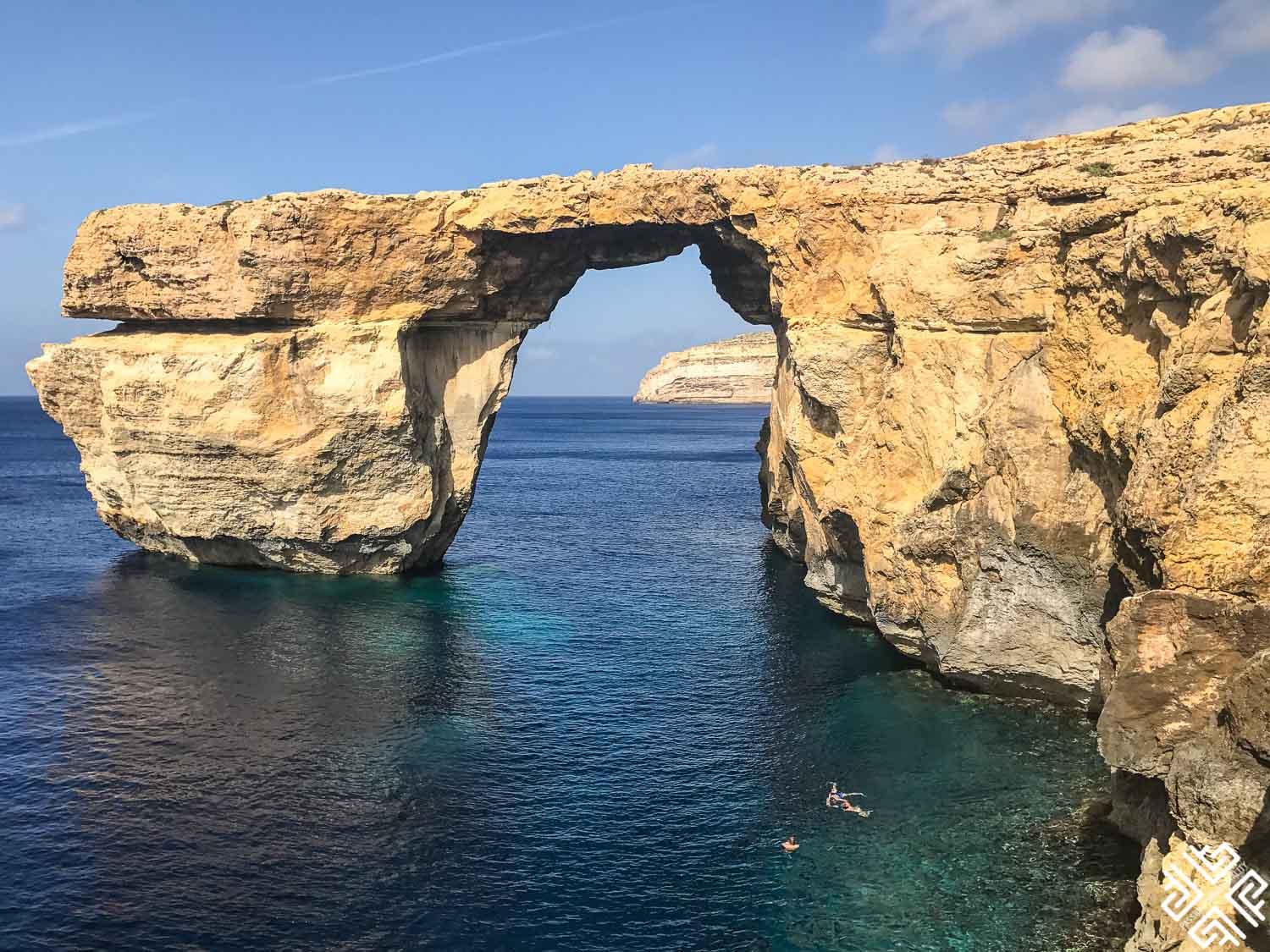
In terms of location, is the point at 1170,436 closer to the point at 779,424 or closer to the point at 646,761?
the point at 646,761

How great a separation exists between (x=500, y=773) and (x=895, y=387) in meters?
21.2

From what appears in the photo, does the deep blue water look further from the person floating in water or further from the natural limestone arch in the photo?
the natural limestone arch

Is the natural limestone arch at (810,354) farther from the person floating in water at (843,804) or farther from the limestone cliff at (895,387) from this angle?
the person floating in water at (843,804)

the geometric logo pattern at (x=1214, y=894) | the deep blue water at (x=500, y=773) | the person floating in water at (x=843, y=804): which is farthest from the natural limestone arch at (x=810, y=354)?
the person floating in water at (x=843, y=804)

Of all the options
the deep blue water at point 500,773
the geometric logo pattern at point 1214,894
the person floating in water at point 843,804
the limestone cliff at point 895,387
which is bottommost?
the person floating in water at point 843,804

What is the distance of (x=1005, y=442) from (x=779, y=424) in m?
25.6

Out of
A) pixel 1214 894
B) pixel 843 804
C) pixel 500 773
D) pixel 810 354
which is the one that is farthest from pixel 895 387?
pixel 1214 894

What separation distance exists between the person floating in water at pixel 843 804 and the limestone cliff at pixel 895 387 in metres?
7.16

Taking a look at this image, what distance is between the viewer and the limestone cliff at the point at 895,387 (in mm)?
21594

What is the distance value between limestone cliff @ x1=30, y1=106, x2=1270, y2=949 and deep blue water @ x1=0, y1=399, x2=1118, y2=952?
415 cm

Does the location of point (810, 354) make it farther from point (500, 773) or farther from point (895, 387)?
point (500, 773)

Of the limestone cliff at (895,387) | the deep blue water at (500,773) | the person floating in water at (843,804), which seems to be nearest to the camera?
the limestone cliff at (895,387)

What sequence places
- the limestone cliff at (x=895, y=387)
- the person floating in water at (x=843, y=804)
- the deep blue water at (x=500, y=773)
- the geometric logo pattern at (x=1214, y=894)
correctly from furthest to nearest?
the person floating in water at (x=843, y=804), the deep blue water at (x=500, y=773), the limestone cliff at (x=895, y=387), the geometric logo pattern at (x=1214, y=894)

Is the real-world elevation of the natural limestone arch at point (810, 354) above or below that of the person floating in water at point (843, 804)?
above
